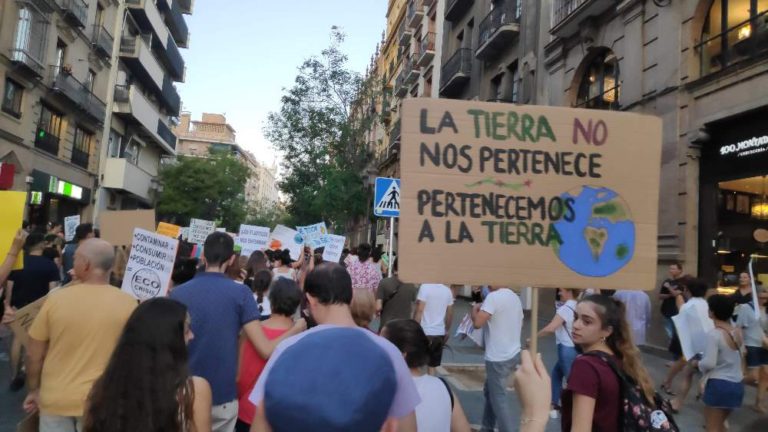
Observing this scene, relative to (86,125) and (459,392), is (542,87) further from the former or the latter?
(86,125)

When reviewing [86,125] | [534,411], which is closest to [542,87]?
[534,411]

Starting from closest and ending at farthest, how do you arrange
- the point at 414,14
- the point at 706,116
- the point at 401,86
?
the point at 706,116 < the point at 414,14 < the point at 401,86

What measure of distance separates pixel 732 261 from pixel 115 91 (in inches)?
1101

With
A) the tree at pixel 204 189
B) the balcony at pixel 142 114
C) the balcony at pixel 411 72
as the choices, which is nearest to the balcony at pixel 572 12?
the balcony at pixel 411 72

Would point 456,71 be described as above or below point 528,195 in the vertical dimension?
above

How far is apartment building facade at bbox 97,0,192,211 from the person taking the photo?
2900 centimetres

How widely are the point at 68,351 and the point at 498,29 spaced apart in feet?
65.2

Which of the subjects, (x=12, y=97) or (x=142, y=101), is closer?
(x=12, y=97)

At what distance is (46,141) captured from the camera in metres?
22.4

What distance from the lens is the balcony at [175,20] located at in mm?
35400

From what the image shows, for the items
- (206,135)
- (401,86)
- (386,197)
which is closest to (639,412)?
(386,197)

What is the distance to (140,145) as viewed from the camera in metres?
34.2

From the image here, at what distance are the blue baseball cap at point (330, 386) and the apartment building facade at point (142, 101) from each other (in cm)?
3001

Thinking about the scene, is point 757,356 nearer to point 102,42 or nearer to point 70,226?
point 70,226
